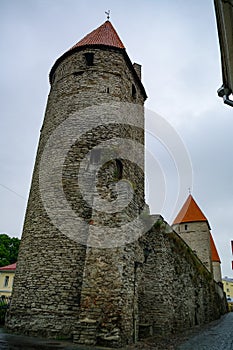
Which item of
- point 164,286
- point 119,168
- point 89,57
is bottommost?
point 164,286

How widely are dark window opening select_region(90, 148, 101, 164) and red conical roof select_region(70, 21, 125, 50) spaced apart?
5.22 metres

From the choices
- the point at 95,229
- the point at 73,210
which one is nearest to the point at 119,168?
the point at 73,210

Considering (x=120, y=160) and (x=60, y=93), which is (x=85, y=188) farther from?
(x=60, y=93)

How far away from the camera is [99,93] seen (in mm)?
11812

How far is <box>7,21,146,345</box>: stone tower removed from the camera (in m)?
8.30

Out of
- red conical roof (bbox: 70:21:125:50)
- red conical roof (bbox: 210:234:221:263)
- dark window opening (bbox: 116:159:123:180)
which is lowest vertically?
dark window opening (bbox: 116:159:123:180)

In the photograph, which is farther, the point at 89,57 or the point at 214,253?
the point at 214,253

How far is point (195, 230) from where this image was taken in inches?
1252

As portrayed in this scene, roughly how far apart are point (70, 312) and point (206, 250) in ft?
79.2

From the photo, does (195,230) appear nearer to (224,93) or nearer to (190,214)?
(190,214)

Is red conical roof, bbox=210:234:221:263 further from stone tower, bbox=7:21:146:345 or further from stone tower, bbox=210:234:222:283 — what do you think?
stone tower, bbox=7:21:146:345

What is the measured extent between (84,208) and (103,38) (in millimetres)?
8320

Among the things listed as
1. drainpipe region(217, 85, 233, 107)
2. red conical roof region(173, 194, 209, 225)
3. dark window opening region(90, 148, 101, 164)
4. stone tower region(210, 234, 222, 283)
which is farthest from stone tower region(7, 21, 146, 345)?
stone tower region(210, 234, 222, 283)

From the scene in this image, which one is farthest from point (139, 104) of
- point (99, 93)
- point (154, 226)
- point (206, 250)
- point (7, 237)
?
point (7, 237)
